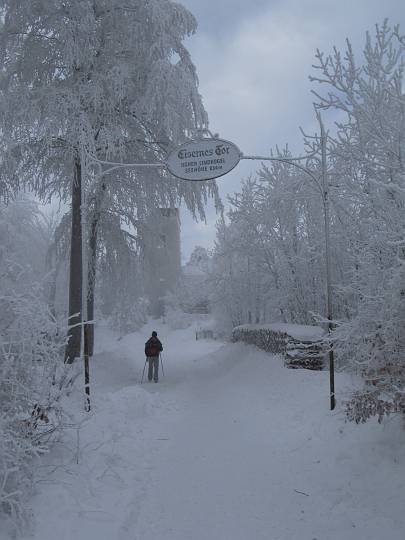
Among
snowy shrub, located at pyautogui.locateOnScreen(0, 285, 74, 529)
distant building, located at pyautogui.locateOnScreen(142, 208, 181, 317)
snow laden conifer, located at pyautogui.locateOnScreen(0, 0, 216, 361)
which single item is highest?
snow laden conifer, located at pyautogui.locateOnScreen(0, 0, 216, 361)

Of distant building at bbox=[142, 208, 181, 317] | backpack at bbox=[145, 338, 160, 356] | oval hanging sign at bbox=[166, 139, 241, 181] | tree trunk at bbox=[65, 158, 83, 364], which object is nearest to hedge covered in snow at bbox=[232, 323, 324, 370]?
backpack at bbox=[145, 338, 160, 356]

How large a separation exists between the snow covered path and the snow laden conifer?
5.05 meters

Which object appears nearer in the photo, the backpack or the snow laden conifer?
the snow laden conifer

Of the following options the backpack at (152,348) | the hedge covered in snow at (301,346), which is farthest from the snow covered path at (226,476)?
the backpack at (152,348)

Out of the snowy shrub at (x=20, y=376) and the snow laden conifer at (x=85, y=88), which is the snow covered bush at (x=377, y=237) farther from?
the snow laden conifer at (x=85, y=88)

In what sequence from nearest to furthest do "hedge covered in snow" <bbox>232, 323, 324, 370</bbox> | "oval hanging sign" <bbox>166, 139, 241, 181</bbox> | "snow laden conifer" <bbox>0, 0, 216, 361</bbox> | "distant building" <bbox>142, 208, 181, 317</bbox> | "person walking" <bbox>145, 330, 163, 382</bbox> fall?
"oval hanging sign" <bbox>166, 139, 241, 181</bbox> → "hedge covered in snow" <bbox>232, 323, 324, 370</bbox> → "snow laden conifer" <bbox>0, 0, 216, 361</bbox> → "person walking" <bbox>145, 330, 163, 382</bbox> → "distant building" <bbox>142, 208, 181, 317</bbox>

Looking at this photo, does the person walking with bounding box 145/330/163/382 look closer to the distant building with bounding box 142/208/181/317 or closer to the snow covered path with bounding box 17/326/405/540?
the distant building with bounding box 142/208/181/317

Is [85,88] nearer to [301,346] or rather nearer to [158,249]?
[158,249]

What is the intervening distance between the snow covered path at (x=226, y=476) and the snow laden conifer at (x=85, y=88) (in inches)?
199

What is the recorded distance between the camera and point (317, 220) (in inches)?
553

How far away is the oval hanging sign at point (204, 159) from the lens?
7.69 m

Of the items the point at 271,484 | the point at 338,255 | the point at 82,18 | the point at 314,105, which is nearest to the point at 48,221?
the point at 82,18

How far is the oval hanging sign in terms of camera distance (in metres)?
7.69

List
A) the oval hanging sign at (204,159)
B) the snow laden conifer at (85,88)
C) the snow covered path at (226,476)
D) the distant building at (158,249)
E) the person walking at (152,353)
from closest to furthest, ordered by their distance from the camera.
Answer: the snow covered path at (226,476), the oval hanging sign at (204,159), the snow laden conifer at (85,88), the person walking at (152,353), the distant building at (158,249)
